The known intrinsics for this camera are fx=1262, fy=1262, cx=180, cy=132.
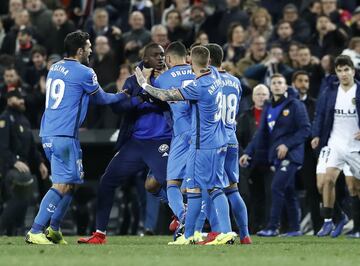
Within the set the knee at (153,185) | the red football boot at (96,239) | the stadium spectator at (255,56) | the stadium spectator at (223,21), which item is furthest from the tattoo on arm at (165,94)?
the stadium spectator at (223,21)

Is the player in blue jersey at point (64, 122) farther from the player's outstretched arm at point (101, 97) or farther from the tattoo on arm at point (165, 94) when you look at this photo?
the tattoo on arm at point (165, 94)

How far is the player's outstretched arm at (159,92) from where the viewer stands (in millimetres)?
14156

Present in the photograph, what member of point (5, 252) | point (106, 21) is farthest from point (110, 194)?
point (106, 21)

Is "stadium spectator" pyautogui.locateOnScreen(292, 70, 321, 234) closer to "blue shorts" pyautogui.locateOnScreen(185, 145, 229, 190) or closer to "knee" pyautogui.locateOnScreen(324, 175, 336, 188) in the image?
"knee" pyautogui.locateOnScreen(324, 175, 336, 188)

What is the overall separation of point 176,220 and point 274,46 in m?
6.81

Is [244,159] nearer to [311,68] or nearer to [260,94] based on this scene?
[260,94]

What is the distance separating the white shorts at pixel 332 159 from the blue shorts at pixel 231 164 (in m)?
2.52

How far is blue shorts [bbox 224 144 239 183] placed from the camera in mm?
15062

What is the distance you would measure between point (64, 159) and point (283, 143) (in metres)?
5.22

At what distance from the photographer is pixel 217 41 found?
78.3ft

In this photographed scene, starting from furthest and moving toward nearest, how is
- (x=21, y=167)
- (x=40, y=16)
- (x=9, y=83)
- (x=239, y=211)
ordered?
(x=40, y=16) → (x=9, y=83) → (x=21, y=167) → (x=239, y=211)

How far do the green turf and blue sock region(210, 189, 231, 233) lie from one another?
259mm

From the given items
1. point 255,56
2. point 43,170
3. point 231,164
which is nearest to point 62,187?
point 231,164

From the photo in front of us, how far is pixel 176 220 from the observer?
1552 centimetres
